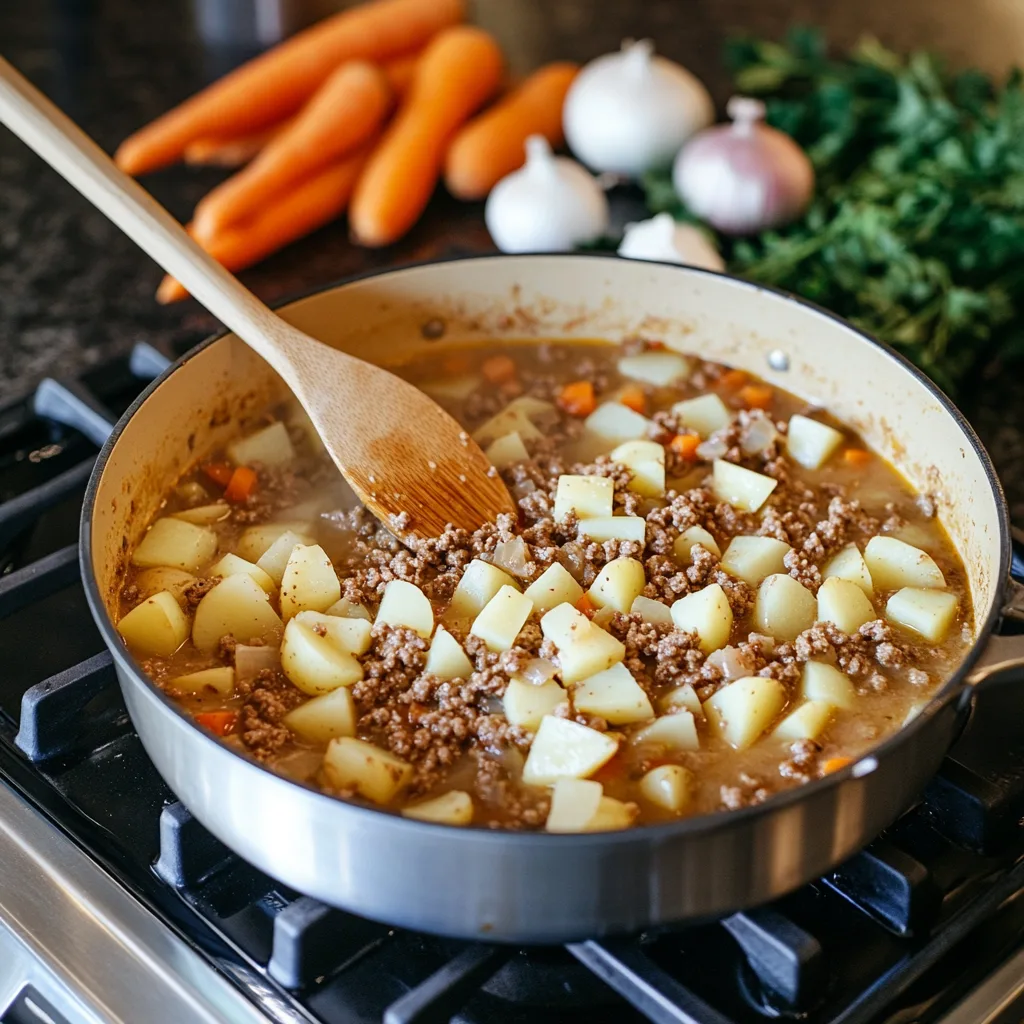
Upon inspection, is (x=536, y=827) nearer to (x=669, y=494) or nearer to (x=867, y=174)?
(x=669, y=494)

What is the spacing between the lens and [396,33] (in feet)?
9.98

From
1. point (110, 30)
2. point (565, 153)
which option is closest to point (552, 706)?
point (565, 153)

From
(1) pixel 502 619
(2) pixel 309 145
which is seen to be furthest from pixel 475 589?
(2) pixel 309 145

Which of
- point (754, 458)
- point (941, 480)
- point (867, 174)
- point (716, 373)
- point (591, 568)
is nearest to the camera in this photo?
point (591, 568)

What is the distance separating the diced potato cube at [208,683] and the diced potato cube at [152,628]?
3.0 inches

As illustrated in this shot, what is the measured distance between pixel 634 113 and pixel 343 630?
1541 millimetres

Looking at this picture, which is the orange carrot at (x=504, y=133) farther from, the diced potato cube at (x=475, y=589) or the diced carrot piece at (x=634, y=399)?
the diced potato cube at (x=475, y=589)

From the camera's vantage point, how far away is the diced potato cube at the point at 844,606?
171 centimetres

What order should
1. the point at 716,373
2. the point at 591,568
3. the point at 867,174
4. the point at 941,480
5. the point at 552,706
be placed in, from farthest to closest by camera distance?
the point at 867,174
the point at 716,373
the point at 941,480
the point at 591,568
the point at 552,706

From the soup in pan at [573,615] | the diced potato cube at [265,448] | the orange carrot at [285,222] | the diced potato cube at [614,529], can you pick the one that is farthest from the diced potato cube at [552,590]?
the orange carrot at [285,222]

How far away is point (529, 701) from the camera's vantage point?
5.07ft

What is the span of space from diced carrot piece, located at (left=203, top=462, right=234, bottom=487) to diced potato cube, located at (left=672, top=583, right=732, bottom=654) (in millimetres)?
755

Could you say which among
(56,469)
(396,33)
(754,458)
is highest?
(396,33)

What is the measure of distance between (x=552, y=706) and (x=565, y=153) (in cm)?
185
